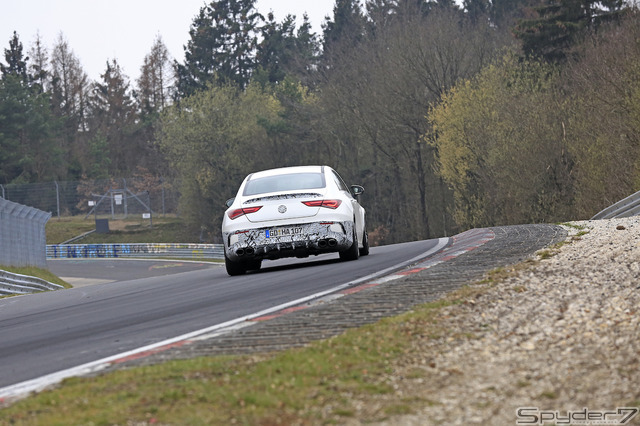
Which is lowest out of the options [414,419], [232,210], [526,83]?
[414,419]

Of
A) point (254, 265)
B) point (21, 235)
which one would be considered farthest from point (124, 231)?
point (254, 265)

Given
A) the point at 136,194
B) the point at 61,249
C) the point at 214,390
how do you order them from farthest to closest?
the point at 136,194, the point at 61,249, the point at 214,390

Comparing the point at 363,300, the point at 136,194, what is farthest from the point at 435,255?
the point at 136,194

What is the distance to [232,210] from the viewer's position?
44.4 feet

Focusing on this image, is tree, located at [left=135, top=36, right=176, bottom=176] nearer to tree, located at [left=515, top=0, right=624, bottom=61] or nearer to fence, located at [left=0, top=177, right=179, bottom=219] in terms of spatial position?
fence, located at [left=0, top=177, right=179, bottom=219]

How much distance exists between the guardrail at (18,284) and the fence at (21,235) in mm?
2320

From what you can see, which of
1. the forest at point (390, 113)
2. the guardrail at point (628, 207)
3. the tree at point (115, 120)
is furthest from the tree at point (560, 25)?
the tree at point (115, 120)

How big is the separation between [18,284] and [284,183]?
12.3 metres

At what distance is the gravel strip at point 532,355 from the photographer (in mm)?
4582

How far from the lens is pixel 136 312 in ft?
34.0

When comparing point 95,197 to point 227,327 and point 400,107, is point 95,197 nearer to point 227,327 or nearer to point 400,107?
point 400,107

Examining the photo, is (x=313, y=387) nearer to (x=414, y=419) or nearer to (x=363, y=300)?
(x=414, y=419)

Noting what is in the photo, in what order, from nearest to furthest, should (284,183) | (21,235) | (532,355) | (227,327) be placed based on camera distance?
(532,355)
(227,327)
(284,183)
(21,235)

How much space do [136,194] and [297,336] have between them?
68592 millimetres
